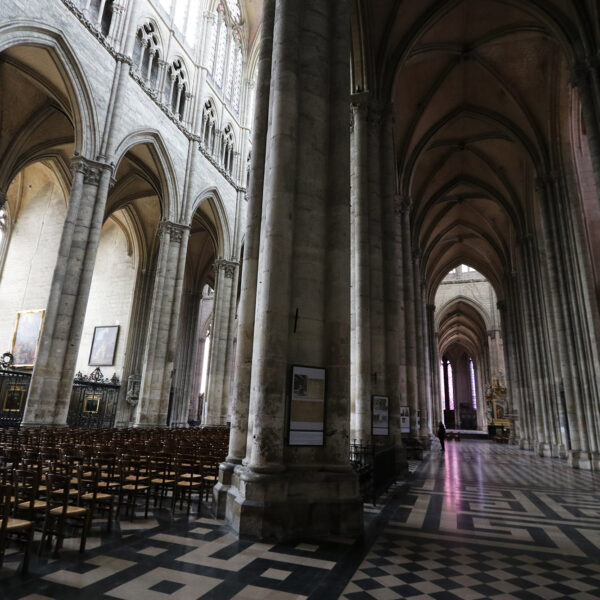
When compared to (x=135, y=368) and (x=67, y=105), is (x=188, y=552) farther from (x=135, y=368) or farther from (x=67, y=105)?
(x=135, y=368)

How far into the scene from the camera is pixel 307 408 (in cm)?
582

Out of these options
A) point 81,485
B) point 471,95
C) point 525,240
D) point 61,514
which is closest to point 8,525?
point 61,514

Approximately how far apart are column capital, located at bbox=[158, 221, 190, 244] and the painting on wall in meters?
11.1

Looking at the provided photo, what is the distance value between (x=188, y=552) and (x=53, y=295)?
560 inches

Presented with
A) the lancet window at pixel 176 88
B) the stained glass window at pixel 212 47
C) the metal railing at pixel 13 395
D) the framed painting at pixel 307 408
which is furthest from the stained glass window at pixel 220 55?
the framed painting at pixel 307 408

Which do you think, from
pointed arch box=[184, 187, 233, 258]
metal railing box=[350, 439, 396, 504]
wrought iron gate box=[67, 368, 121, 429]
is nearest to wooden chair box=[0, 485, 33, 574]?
metal railing box=[350, 439, 396, 504]

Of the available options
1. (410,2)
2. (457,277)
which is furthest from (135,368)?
(457,277)

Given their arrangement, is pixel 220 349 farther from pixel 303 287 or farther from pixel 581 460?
pixel 303 287

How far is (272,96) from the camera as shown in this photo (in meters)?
6.95

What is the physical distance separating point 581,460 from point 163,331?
18460mm

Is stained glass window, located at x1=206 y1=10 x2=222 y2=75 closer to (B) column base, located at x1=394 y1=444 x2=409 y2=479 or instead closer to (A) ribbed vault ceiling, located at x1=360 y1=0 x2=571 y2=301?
(A) ribbed vault ceiling, located at x1=360 y1=0 x2=571 y2=301

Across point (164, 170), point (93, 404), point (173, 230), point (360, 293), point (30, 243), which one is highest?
point (164, 170)

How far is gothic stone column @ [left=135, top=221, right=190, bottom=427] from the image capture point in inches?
821

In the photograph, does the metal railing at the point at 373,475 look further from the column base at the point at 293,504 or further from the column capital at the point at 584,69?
the column capital at the point at 584,69
